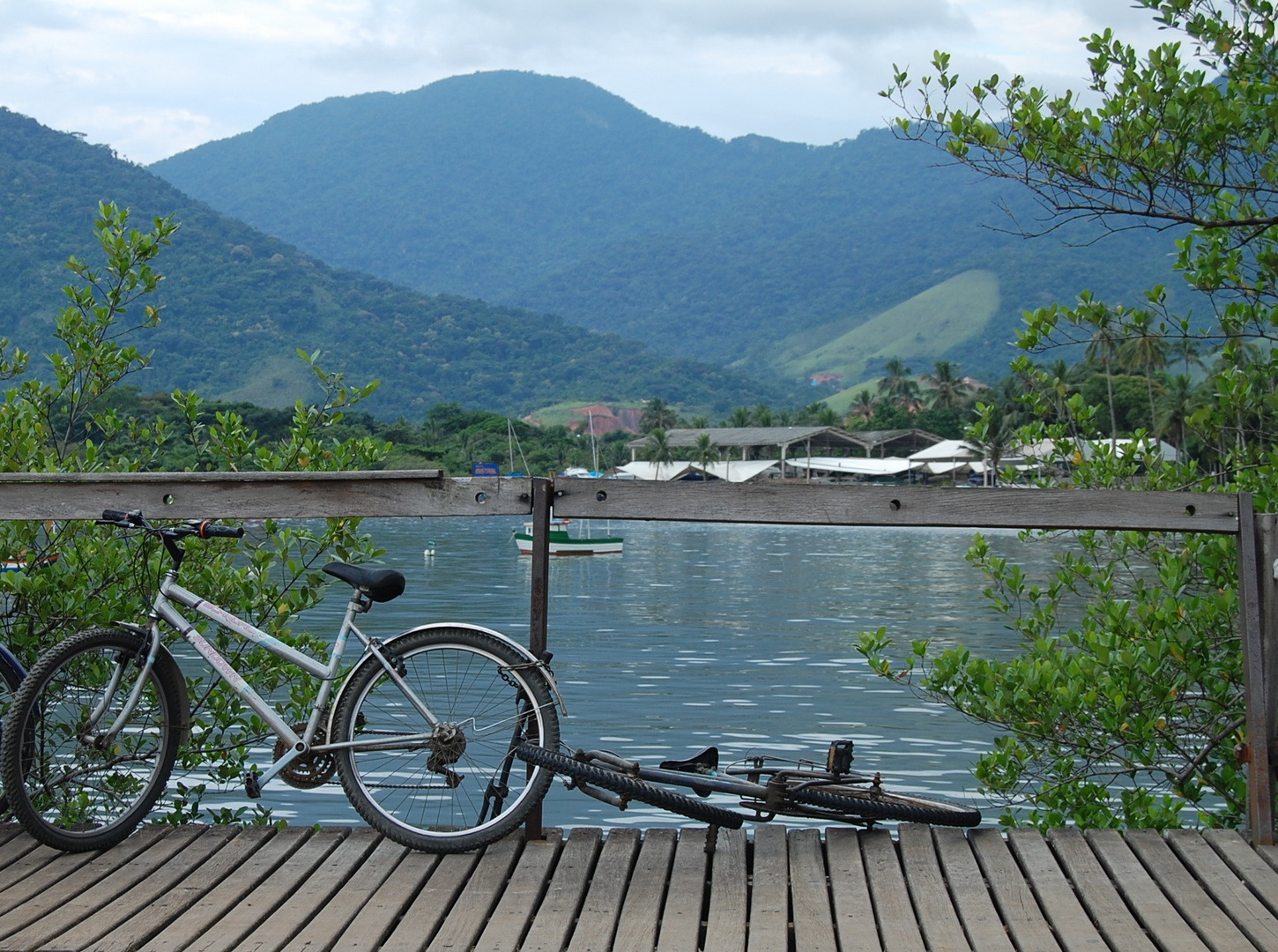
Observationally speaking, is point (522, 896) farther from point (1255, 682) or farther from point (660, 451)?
point (660, 451)

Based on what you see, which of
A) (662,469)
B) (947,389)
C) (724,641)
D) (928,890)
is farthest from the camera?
(947,389)

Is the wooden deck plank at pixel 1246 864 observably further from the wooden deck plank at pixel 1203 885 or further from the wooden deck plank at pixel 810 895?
the wooden deck plank at pixel 810 895

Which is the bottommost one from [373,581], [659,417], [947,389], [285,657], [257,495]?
[285,657]

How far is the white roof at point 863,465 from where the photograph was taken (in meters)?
117

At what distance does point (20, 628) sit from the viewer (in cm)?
535

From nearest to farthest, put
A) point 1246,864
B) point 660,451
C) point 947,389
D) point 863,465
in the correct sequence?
point 1246,864 < point 863,465 < point 660,451 < point 947,389

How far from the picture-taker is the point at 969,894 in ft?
11.7

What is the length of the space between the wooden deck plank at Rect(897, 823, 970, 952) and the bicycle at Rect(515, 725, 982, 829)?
0.07 meters

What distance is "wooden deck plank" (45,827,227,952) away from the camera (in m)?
3.21

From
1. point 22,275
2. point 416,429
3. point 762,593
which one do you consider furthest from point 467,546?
point 22,275

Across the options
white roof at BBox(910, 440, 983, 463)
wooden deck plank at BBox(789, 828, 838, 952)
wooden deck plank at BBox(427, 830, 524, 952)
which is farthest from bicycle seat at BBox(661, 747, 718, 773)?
white roof at BBox(910, 440, 983, 463)

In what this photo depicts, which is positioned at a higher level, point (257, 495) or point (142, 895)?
point (257, 495)

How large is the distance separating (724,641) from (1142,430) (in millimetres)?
26314

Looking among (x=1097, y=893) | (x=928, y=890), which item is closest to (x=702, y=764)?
(x=928, y=890)
